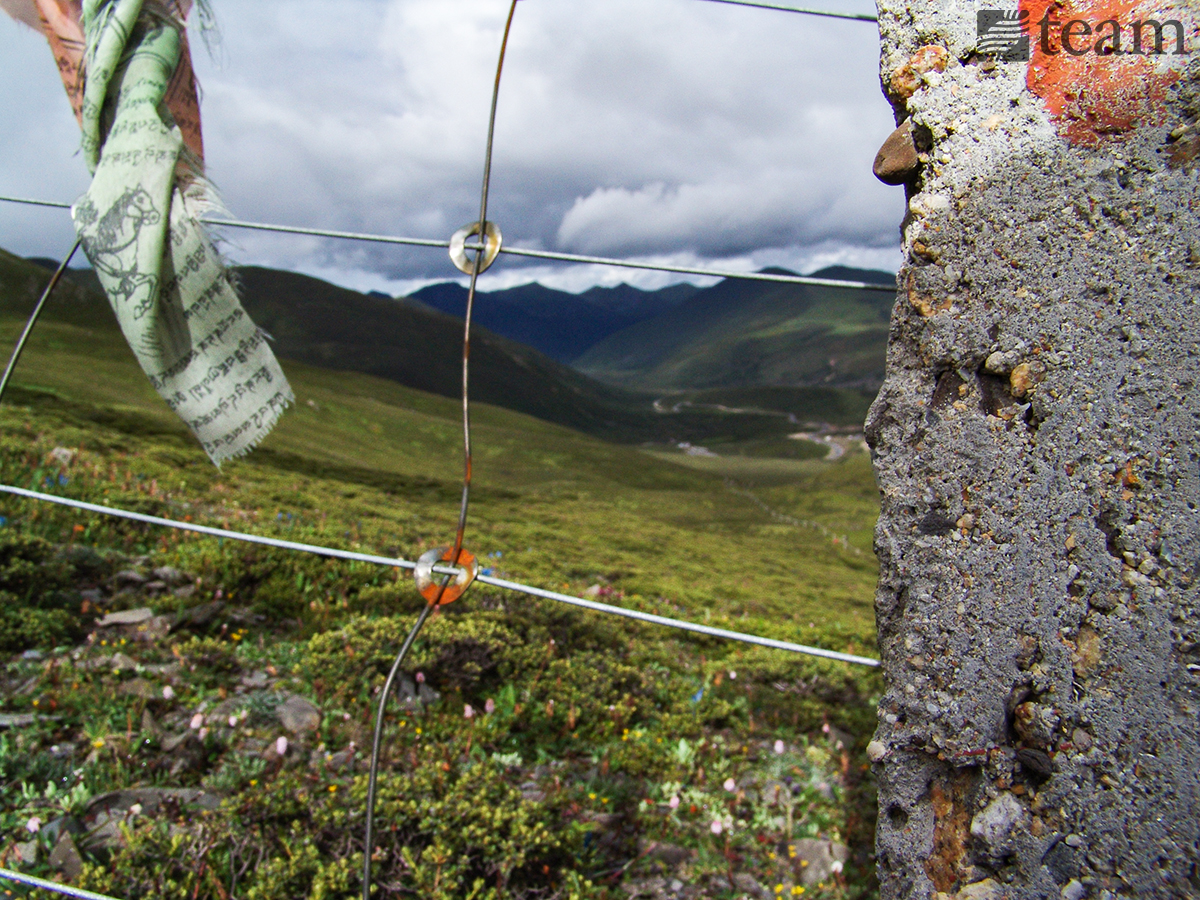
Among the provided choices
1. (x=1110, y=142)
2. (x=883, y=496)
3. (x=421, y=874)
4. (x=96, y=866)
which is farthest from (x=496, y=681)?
(x=1110, y=142)

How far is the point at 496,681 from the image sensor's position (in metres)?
4.80

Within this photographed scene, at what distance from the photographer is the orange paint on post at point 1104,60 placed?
1613 millimetres

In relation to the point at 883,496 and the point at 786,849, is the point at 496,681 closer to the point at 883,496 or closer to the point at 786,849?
the point at 786,849

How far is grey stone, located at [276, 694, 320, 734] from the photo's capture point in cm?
404

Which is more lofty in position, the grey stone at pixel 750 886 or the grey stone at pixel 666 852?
the grey stone at pixel 666 852

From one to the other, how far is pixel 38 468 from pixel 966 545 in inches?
394

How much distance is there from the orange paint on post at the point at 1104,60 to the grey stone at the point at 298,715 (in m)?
4.40

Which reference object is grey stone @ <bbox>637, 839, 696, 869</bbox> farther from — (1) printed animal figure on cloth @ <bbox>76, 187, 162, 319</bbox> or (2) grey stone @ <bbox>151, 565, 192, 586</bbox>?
(2) grey stone @ <bbox>151, 565, 192, 586</bbox>

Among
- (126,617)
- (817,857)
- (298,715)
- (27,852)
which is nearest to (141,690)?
(298,715)

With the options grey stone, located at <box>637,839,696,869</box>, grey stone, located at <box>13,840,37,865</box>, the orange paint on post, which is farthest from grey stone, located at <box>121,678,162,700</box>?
the orange paint on post

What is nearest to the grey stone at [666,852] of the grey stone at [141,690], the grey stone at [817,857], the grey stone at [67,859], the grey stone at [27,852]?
the grey stone at [817,857]

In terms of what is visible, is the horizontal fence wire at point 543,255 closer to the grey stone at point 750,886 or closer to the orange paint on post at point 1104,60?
the orange paint on post at point 1104,60

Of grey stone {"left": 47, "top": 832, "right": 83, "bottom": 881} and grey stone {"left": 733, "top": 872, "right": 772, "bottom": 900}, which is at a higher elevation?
grey stone {"left": 47, "top": 832, "right": 83, "bottom": 881}

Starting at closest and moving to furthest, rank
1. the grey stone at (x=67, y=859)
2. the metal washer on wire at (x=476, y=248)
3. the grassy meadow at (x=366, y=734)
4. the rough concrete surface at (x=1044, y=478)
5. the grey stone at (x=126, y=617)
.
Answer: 1. the rough concrete surface at (x=1044, y=478)
2. the metal washer on wire at (x=476, y=248)
3. the grey stone at (x=67, y=859)
4. the grassy meadow at (x=366, y=734)
5. the grey stone at (x=126, y=617)
